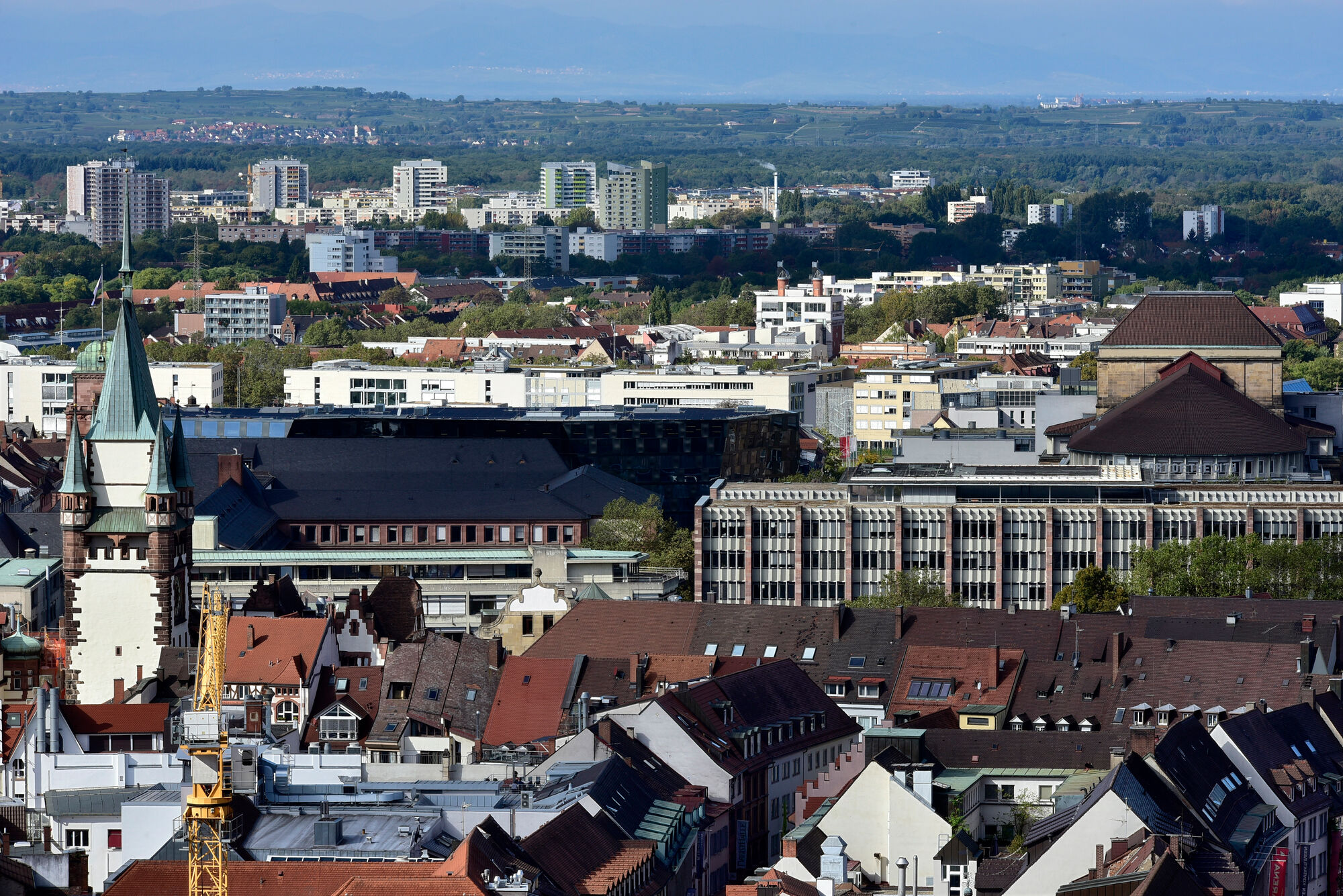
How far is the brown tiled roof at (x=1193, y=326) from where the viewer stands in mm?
132375

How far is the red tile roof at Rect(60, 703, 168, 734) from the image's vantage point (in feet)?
230

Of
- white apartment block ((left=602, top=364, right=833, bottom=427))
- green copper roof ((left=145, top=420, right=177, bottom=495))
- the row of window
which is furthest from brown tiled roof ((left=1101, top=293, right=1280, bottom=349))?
white apartment block ((left=602, top=364, right=833, bottom=427))

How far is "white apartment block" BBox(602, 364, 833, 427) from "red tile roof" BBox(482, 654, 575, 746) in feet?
370

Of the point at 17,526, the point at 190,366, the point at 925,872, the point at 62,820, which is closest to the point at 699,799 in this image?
the point at 925,872

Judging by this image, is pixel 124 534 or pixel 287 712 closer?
pixel 287 712

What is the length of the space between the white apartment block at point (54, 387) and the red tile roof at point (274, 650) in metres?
106

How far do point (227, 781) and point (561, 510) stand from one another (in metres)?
70.3

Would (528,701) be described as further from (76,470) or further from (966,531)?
(966,531)

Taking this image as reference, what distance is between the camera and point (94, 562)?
84.4 metres

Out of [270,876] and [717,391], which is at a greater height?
[270,876]

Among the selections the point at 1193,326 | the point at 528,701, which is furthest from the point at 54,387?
the point at 528,701

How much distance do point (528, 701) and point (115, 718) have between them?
1073 centimetres

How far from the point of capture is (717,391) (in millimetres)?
194125

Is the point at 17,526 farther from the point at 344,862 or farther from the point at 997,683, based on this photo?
the point at 344,862
